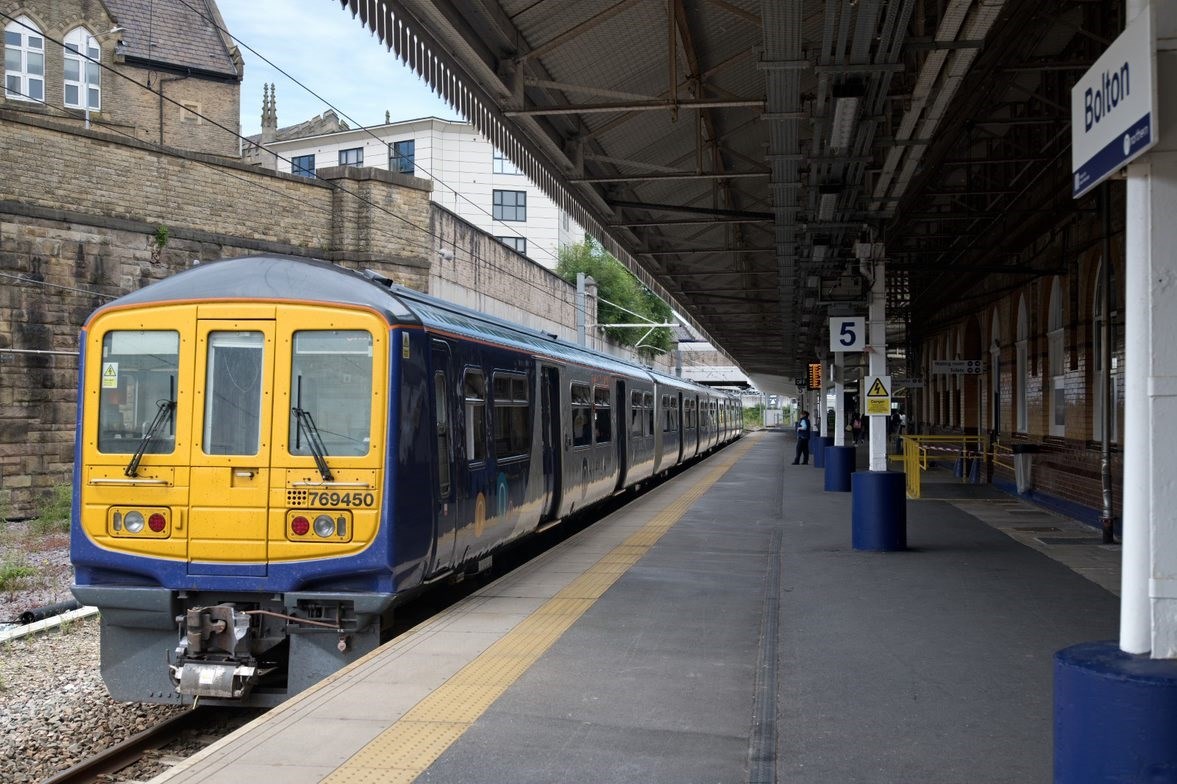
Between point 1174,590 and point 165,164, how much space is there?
20.0 m

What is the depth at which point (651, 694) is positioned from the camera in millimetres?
6367

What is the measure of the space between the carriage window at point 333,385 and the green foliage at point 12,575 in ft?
21.7

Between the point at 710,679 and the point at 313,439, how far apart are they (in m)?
2.91

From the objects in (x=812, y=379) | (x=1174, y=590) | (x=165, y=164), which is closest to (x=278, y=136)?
(x=812, y=379)

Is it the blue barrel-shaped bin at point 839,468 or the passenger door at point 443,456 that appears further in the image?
the blue barrel-shaped bin at point 839,468

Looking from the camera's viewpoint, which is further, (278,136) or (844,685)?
(278,136)

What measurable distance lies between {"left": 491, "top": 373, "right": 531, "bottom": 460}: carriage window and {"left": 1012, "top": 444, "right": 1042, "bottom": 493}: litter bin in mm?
11672

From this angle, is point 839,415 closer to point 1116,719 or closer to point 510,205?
point 1116,719

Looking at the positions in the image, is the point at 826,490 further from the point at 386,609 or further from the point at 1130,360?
the point at 1130,360

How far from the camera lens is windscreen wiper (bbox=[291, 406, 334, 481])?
731 cm

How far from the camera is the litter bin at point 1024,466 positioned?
19750mm

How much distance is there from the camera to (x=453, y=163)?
57844 millimetres

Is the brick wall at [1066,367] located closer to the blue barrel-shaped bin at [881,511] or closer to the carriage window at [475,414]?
the blue barrel-shaped bin at [881,511]

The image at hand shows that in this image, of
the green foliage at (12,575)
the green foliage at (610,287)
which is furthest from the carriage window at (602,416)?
the green foliage at (610,287)
